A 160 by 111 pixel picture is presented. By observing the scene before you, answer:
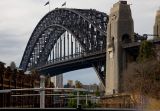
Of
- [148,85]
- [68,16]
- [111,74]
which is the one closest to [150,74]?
[148,85]

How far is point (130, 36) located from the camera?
3590 inches

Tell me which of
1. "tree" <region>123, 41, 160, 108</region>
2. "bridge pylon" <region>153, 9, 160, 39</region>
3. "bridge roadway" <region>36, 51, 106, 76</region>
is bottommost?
"tree" <region>123, 41, 160, 108</region>

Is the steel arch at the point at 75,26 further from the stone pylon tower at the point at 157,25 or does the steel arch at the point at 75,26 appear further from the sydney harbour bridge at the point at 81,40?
the stone pylon tower at the point at 157,25

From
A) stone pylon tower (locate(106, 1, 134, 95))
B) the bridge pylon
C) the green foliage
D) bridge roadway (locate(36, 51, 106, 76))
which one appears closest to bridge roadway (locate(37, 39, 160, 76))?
bridge roadway (locate(36, 51, 106, 76))

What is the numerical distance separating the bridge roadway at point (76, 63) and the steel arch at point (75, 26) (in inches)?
152

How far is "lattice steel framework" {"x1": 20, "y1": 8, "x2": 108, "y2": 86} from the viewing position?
113875 mm

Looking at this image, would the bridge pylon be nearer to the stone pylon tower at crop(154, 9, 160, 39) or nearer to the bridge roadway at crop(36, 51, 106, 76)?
the stone pylon tower at crop(154, 9, 160, 39)

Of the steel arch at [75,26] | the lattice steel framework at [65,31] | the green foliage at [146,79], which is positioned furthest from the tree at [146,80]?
the steel arch at [75,26]

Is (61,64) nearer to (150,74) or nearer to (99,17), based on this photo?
(99,17)

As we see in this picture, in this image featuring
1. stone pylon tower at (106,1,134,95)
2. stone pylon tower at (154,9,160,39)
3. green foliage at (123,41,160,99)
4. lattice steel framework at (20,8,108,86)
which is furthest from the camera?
lattice steel framework at (20,8,108,86)

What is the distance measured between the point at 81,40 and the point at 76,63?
1154 cm

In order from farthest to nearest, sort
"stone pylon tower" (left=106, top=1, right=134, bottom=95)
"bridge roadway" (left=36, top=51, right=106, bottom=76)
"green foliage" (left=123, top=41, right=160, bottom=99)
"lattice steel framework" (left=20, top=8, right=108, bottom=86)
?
"lattice steel framework" (left=20, top=8, right=108, bottom=86) → "bridge roadway" (left=36, top=51, right=106, bottom=76) → "stone pylon tower" (left=106, top=1, right=134, bottom=95) → "green foliage" (left=123, top=41, right=160, bottom=99)

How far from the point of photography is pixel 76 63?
10675cm

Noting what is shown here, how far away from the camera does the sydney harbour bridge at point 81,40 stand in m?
90.1
